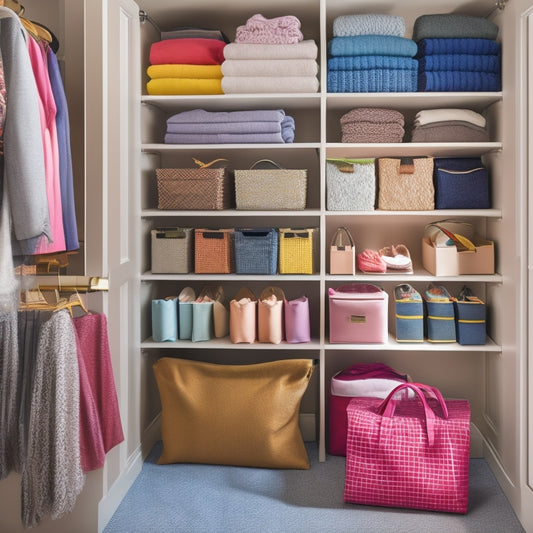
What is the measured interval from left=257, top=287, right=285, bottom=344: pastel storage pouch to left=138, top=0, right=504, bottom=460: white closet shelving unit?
53 millimetres

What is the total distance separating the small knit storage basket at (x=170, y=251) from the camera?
10.3 feet

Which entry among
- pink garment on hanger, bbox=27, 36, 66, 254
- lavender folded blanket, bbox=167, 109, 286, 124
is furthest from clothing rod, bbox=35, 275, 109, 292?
lavender folded blanket, bbox=167, 109, 286, 124

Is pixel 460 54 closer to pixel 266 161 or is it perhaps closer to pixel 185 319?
pixel 266 161

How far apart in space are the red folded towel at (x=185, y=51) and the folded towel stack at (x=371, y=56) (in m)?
0.56

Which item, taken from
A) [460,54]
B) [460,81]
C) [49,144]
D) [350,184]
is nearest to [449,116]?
[460,81]

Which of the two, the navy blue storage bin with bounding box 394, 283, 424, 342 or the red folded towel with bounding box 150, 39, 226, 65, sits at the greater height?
the red folded towel with bounding box 150, 39, 226, 65

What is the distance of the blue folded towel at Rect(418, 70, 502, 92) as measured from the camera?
298 cm

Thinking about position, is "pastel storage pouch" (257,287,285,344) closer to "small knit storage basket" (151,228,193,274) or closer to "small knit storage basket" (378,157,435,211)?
"small knit storage basket" (151,228,193,274)

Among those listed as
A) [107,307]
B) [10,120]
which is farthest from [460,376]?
[10,120]

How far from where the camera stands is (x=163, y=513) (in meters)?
2.65

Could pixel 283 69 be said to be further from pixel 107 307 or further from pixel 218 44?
pixel 107 307

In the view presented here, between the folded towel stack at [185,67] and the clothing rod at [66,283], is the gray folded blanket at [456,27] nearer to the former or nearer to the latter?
the folded towel stack at [185,67]

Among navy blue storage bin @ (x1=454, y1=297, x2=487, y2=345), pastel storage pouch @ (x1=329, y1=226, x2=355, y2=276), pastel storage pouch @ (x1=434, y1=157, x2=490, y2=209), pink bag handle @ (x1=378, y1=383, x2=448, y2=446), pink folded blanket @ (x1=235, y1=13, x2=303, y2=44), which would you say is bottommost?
pink bag handle @ (x1=378, y1=383, x2=448, y2=446)

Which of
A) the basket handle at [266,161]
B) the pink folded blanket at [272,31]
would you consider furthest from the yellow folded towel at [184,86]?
the basket handle at [266,161]
